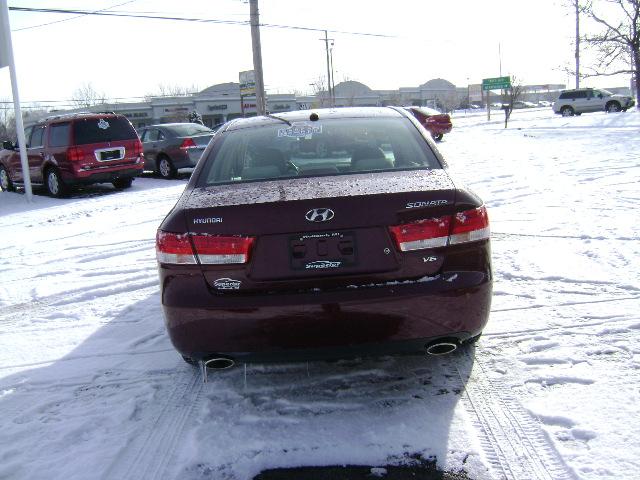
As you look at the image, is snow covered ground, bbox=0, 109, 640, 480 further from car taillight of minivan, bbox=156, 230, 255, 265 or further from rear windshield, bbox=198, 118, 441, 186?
rear windshield, bbox=198, 118, 441, 186

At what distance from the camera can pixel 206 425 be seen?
3025 mm

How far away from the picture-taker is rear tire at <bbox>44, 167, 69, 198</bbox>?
13977 mm

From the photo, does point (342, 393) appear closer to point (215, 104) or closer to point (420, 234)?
point (420, 234)

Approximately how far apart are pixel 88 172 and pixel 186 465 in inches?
481

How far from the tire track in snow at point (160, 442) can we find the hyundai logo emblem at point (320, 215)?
Answer: 1.25 m

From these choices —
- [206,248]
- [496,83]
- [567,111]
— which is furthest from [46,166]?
[496,83]

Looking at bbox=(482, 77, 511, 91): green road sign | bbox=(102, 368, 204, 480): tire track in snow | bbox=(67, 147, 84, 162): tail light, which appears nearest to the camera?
bbox=(102, 368, 204, 480): tire track in snow

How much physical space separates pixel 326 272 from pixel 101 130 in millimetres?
12550

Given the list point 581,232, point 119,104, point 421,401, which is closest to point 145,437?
point 421,401

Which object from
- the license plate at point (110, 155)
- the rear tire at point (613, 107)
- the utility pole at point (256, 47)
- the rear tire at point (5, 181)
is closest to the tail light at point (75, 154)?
the license plate at point (110, 155)

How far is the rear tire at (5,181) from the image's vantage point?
16403 millimetres

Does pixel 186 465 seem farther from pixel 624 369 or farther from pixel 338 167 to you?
pixel 624 369

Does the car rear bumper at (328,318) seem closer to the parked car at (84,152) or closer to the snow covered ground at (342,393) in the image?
the snow covered ground at (342,393)

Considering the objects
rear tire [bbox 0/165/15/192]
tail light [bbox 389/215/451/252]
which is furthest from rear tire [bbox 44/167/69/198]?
tail light [bbox 389/215/451/252]
